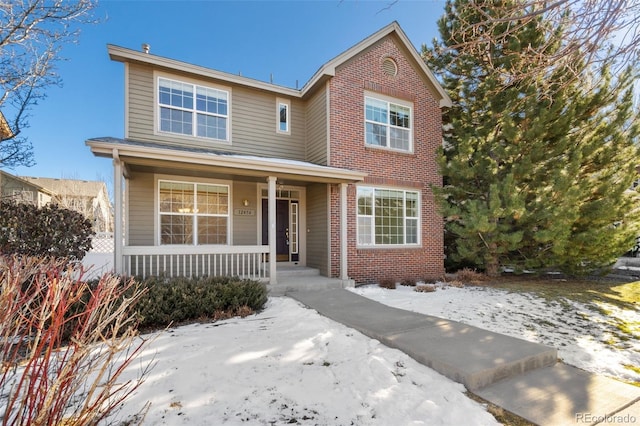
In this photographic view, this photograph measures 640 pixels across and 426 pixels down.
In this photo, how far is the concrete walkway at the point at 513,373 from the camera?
2.95 m

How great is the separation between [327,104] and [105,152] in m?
5.99

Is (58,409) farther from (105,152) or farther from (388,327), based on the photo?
(105,152)

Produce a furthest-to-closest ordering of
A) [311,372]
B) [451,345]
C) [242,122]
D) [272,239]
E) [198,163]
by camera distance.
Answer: [242,122], [272,239], [198,163], [451,345], [311,372]

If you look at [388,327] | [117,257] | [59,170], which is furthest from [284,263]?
[59,170]

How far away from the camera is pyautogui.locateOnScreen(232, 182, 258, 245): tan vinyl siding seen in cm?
967

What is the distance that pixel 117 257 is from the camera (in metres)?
6.68

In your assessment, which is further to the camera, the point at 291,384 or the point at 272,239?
the point at 272,239

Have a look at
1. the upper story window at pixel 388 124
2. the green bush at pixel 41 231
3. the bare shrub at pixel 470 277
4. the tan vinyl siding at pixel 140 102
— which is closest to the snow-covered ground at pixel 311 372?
the green bush at pixel 41 231

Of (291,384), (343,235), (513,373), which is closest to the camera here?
(291,384)

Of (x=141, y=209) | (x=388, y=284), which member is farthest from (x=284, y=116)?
(x=388, y=284)

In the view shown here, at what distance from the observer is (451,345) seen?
4238 millimetres

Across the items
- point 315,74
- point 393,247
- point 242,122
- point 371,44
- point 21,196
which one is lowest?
point 393,247

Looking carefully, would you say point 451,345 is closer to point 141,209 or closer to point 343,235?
point 343,235

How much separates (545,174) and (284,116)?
8.62 metres
